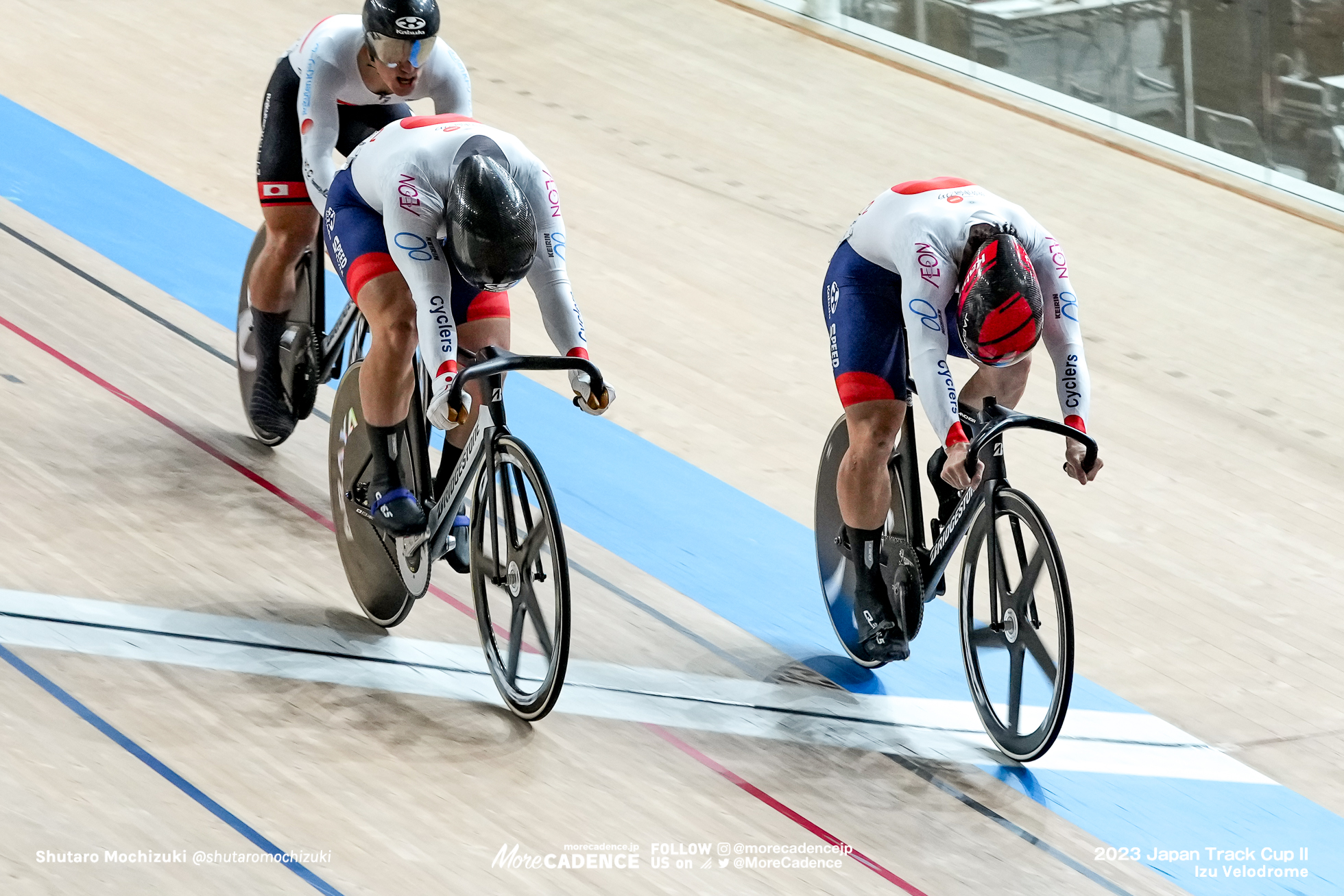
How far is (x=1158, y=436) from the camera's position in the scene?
5402mm

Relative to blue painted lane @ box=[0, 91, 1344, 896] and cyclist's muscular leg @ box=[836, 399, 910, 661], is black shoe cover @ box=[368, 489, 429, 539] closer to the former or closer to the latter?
blue painted lane @ box=[0, 91, 1344, 896]

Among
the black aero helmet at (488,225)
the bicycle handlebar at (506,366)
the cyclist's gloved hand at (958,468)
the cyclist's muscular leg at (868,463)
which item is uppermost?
the black aero helmet at (488,225)

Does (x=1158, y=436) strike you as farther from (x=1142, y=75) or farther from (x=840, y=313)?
(x=1142, y=75)

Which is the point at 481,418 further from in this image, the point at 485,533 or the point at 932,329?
the point at 932,329

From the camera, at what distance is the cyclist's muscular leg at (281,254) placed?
4535mm

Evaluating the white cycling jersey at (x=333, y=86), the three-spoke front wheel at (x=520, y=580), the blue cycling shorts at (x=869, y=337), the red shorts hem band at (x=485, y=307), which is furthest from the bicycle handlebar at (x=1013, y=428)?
the white cycling jersey at (x=333, y=86)

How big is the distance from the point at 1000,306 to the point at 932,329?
0.64ft

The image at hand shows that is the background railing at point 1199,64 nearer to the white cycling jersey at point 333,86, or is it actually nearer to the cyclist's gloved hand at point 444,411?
the white cycling jersey at point 333,86

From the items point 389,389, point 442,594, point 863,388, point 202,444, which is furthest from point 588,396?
point 202,444

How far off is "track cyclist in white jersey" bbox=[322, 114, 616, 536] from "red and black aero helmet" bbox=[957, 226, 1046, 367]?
76 centimetres

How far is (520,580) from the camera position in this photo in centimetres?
358

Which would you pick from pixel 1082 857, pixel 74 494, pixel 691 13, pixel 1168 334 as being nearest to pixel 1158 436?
pixel 1168 334

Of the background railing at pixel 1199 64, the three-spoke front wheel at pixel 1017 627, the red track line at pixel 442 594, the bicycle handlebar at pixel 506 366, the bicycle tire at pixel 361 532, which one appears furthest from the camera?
the background railing at pixel 1199 64

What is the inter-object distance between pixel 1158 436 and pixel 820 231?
178 cm
